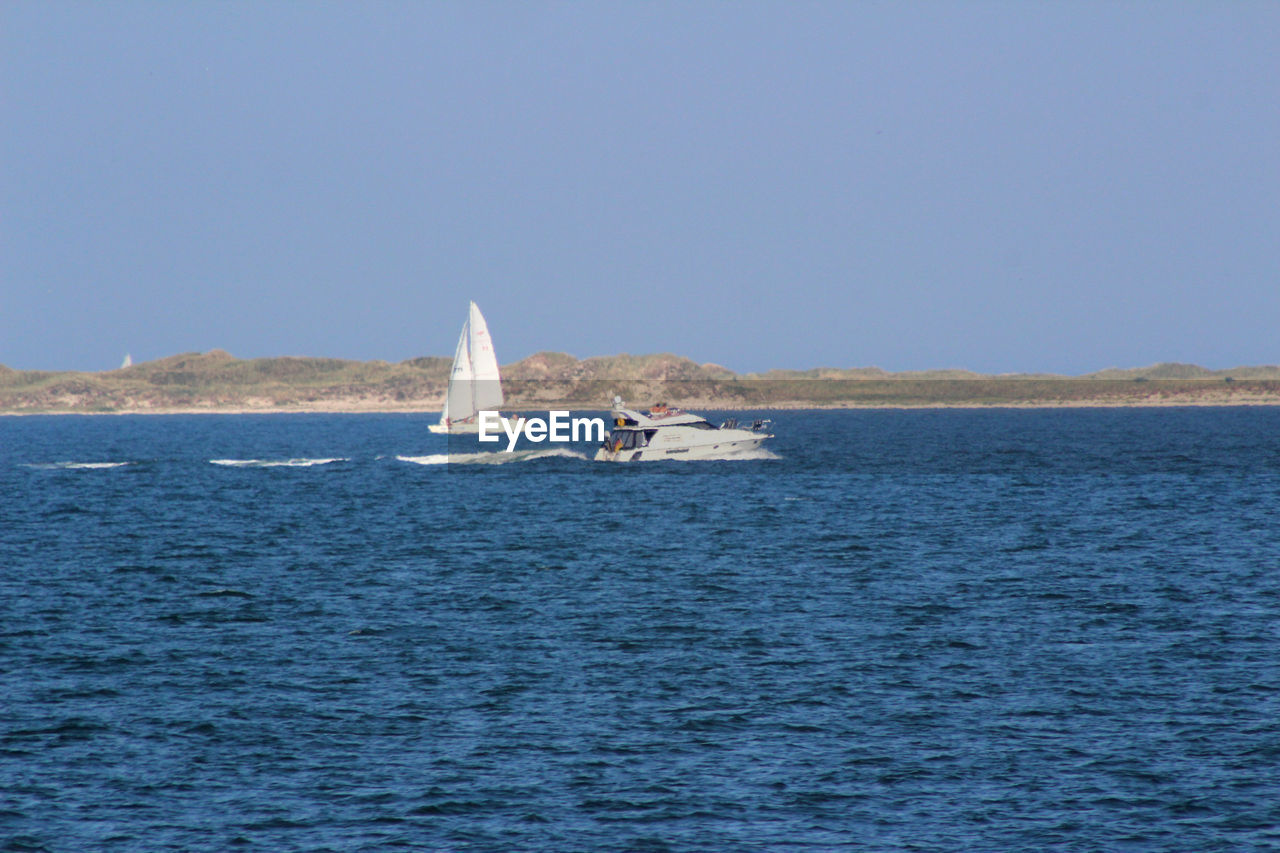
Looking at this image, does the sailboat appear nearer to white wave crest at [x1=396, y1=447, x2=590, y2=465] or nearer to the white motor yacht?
white wave crest at [x1=396, y1=447, x2=590, y2=465]

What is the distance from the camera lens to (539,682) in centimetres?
2738

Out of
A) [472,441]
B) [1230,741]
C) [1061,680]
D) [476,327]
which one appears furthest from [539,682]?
[472,441]

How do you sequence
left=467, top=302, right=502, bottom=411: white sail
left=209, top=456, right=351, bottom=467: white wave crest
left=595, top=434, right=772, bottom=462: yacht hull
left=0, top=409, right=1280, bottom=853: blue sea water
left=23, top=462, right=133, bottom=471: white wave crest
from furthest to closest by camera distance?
left=467, top=302, right=502, bottom=411: white sail → left=209, top=456, right=351, bottom=467: white wave crest → left=23, top=462, right=133, bottom=471: white wave crest → left=595, top=434, right=772, bottom=462: yacht hull → left=0, top=409, right=1280, bottom=853: blue sea water

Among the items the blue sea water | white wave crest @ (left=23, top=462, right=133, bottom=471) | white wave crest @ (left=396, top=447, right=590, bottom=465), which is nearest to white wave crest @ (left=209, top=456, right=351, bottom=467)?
white wave crest @ (left=396, top=447, right=590, bottom=465)

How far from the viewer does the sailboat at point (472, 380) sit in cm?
11906

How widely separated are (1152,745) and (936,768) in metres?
4.55

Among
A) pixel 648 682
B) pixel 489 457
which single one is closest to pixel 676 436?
pixel 489 457

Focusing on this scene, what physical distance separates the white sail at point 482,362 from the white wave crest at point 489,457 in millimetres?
5820

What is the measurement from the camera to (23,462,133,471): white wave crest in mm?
104750

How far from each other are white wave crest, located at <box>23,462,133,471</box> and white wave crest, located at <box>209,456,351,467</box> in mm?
9131

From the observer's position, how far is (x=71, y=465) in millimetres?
109000

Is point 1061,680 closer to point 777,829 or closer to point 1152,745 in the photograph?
point 1152,745

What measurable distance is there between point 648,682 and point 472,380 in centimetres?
9635

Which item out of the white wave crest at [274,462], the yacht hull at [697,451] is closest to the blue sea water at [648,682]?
the yacht hull at [697,451]
